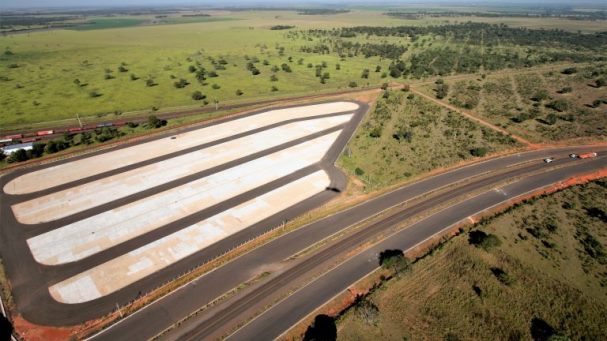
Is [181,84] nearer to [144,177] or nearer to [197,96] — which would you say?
[197,96]

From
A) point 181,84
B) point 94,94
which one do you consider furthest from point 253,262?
point 94,94

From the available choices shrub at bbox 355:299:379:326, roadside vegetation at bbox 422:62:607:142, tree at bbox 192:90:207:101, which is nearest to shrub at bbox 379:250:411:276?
shrub at bbox 355:299:379:326

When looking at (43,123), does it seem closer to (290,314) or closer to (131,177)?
(131,177)

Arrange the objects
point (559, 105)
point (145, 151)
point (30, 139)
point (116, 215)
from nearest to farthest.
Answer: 1. point (116, 215)
2. point (145, 151)
3. point (30, 139)
4. point (559, 105)

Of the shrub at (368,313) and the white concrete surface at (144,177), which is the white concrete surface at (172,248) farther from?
the shrub at (368,313)

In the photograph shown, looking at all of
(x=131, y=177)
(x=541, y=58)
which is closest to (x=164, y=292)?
(x=131, y=177)

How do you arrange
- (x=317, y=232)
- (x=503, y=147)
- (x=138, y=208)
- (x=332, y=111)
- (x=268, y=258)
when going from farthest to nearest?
1. (x=332, y=111)
2. (x=503, y=147)
3. (x=138, y=208)
4. (x=317, y=232)
5. (x=268, y=258)

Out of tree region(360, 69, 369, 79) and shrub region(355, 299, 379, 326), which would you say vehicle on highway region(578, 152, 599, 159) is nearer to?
shrub region(355, 299, 379, 326)

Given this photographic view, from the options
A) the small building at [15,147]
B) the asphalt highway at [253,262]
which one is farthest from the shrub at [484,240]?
the small building at [15,147]
